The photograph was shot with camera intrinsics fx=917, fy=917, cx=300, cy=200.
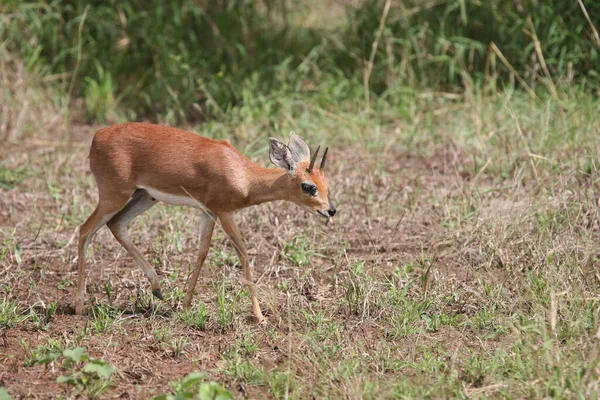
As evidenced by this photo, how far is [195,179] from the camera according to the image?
5.02 meters

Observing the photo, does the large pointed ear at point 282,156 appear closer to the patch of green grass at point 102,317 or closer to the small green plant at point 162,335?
the small green plant at point 162,335

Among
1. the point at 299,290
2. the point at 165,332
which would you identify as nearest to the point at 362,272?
the point at 299,290

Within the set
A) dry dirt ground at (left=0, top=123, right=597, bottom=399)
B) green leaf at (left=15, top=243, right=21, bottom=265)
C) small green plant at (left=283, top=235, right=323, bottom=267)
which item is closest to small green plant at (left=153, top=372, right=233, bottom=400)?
dry dirt ground at (left=0, top=123, right=597, bottom=399)

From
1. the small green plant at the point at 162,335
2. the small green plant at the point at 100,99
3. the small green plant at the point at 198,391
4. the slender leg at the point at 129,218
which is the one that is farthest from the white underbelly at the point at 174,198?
the small green plant at the point at 100,99

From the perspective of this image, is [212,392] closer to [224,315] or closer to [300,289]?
[224,315]

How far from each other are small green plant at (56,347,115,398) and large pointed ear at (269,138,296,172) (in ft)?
4.71

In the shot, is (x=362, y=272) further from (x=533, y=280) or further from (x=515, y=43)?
(x=515, y=43)

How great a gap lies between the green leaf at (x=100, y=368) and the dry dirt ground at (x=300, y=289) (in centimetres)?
17

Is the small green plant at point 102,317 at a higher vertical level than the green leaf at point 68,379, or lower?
lower

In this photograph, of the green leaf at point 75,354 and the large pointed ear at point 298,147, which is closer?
the green leaf at point 75,354

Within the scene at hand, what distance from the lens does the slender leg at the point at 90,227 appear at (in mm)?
5070

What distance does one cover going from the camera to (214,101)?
27.2ft

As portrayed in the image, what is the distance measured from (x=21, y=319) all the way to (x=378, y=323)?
1.86 meters

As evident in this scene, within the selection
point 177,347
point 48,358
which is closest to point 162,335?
point 177,347
